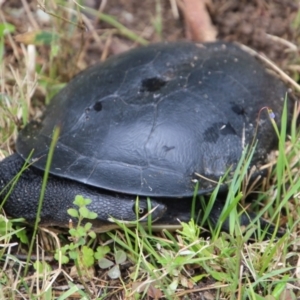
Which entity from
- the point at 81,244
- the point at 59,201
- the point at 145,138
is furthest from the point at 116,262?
the point at 145,138

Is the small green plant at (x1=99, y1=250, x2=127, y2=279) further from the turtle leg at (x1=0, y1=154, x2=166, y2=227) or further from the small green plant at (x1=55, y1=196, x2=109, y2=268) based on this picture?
the turtle leg at (x1=0, y1=154, x2=166, y2=227)

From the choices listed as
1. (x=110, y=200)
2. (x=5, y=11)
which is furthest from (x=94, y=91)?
(x=5, y=11)

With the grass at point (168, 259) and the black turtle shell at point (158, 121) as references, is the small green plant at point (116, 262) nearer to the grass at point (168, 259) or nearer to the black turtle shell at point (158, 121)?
the grass at point (168, 259)

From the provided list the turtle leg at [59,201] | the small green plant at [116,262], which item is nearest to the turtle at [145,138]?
the turtle leg at [59,201]

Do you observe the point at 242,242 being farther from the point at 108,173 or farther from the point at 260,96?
the point at 260,96

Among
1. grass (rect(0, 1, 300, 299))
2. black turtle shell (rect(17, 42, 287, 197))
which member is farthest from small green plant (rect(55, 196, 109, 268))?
black turtle shell (rect(17, 42, 287, 197))

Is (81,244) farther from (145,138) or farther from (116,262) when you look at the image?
(145,138)
